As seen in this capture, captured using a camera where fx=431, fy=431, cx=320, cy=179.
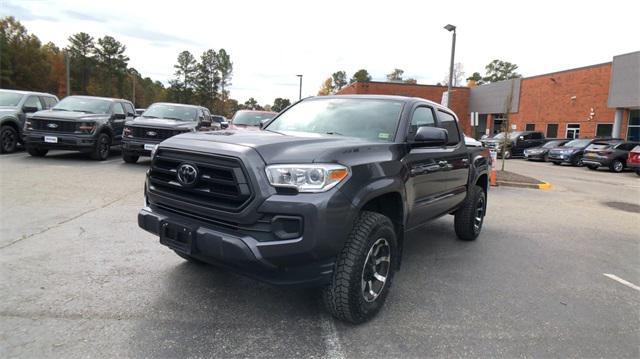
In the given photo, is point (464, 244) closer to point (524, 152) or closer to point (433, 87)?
point (524, 152)

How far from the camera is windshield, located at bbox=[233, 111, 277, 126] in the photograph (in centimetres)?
1321

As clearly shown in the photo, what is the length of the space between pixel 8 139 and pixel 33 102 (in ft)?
4.97

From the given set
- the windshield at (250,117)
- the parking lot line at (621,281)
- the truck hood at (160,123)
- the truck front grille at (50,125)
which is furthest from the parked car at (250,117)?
the parking lot line at (621,281)

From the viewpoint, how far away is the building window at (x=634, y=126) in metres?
26.4

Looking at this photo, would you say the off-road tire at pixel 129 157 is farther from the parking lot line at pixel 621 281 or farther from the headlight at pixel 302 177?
the parking lot line at pixel 621 281

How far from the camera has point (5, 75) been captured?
53500mm

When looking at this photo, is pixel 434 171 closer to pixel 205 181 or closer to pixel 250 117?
pixel 205 181

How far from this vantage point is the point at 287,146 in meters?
3.15

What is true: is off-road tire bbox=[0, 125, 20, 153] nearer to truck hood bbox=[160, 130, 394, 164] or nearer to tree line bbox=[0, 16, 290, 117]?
truck hood bbox=[160, 130, 394, 164]

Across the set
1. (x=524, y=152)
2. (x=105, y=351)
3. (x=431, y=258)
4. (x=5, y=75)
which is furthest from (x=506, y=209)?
Answer: (x=5, y=75)

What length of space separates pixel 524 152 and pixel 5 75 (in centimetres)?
5928

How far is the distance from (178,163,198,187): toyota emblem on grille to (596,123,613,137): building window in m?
31.9

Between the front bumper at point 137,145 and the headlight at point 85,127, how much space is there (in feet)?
3.19

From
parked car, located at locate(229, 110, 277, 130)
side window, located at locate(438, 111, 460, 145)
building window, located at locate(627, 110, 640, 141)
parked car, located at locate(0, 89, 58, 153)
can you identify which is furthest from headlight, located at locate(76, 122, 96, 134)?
building window, located at locate(627, 110, 640, 141)
